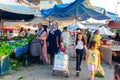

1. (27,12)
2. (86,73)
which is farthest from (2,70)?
(86,73)

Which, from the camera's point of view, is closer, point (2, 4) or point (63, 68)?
point (2, 4)

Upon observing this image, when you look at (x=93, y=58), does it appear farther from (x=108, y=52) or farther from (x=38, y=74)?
(x=108, y=52)

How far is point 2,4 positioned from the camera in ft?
30.2

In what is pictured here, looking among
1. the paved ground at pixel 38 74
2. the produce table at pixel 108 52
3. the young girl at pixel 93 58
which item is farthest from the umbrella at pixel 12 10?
the produce table at pixel 108 52

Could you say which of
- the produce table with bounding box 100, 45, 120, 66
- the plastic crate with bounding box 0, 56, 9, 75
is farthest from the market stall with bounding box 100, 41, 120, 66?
the plastic crate with bounding box 0, 56, 9, 75

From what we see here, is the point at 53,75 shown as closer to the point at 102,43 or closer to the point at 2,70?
the point at 2,70

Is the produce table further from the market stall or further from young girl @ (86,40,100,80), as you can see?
young girl @ (86,40,100,80)

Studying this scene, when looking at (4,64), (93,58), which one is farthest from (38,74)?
(93,58)

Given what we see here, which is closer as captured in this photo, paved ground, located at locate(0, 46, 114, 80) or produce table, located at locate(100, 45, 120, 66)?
paved ground, located at locate(0, 46, 114, 80)

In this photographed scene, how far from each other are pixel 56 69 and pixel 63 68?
0.99 ft

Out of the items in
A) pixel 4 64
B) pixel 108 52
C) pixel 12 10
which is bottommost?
pixel 4 64

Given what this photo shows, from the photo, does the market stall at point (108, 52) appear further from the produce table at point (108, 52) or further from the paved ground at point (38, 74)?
the paved ground at point (38, 74)

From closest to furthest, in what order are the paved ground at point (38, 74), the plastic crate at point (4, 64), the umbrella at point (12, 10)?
the umbrella at point (12, 10) → the plastic crate at point (4, 64) → the paved ground at point (38, 74)

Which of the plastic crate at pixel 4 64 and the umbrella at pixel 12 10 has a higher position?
the umbrella at pixel 12 10
